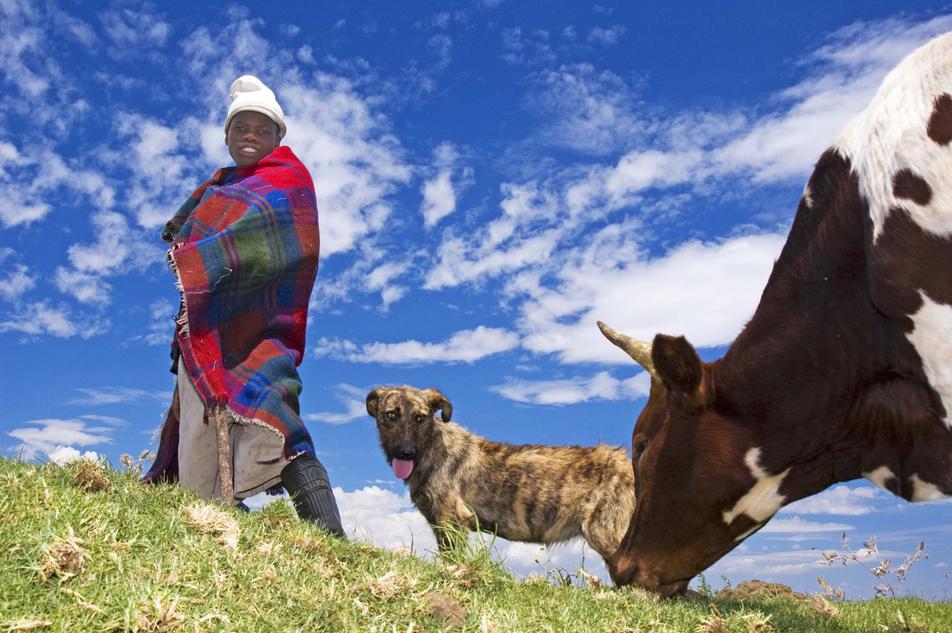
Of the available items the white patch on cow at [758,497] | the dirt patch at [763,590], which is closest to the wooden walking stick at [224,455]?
the white patch on cow at [758,497]

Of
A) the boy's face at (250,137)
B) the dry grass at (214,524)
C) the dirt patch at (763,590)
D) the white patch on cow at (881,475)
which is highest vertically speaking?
the boy's face at (250,137)

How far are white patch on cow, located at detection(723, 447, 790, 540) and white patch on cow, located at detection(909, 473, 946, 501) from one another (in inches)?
27.9

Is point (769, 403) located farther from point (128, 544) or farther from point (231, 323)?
point (231, 323)

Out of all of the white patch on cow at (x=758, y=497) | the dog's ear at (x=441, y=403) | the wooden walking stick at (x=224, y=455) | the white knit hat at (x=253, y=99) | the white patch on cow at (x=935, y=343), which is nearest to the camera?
the white patch on cow at (x=935, y=343)

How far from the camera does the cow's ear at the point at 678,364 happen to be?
15.9ft

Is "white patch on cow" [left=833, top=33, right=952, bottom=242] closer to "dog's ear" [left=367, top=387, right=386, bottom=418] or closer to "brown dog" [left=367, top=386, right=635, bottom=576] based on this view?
"brown dog" [left=367, top=386, right=635, bottom=576]

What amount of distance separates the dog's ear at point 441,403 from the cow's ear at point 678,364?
6.95m

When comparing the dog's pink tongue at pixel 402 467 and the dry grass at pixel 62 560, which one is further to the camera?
the dog's pink tongue at pixel 402 467

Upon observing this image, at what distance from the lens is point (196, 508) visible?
5211 millimetres

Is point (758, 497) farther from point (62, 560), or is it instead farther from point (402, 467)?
point (402, 467)

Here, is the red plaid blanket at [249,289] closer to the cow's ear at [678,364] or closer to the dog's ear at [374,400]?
the cow's ear at [678,364]

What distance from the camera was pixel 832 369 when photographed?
189 inches

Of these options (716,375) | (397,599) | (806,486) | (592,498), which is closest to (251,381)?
(397,599)

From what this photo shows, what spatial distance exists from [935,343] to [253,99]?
609cm
